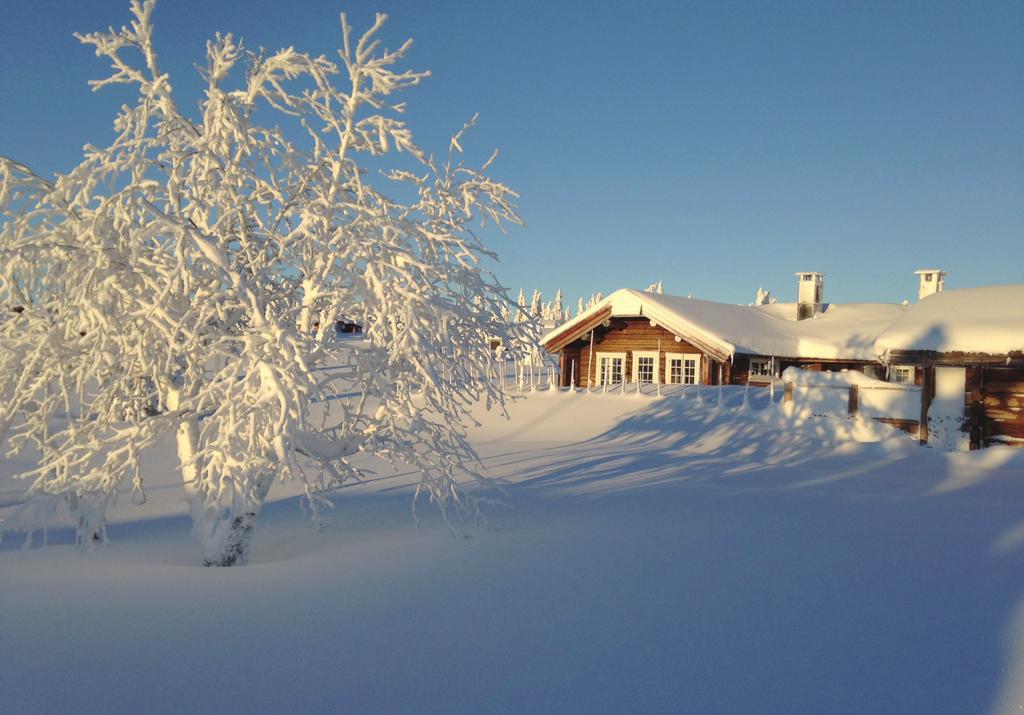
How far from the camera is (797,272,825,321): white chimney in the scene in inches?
1139

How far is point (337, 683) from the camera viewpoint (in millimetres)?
3330

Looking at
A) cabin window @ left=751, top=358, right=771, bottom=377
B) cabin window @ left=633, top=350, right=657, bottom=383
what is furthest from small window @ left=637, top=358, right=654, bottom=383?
cabin window @ left=751, top=358, right=771, bottom=377

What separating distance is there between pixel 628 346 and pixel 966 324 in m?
13.3

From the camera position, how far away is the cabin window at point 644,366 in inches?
1019

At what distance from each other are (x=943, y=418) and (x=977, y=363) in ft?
5.37

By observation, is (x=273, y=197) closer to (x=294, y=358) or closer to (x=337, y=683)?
(x=294, y=358)

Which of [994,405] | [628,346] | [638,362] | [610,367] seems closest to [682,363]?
[638,362]

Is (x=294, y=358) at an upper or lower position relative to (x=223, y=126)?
lower

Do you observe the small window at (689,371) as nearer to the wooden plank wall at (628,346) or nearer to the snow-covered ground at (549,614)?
the wooden plank wall at (628,346)

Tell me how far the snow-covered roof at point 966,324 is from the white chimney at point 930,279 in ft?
47.0

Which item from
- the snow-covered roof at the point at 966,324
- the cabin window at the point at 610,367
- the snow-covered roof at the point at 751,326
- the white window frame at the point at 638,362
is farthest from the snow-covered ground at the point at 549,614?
the cabin window at the point at 610,367

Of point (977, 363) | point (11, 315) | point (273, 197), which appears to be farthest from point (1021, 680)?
point (977, 363)

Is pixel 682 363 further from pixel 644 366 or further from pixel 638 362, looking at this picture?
pixel 638 362

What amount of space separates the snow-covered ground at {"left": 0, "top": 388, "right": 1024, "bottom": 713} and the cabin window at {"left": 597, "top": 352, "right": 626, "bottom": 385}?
1771 cm
